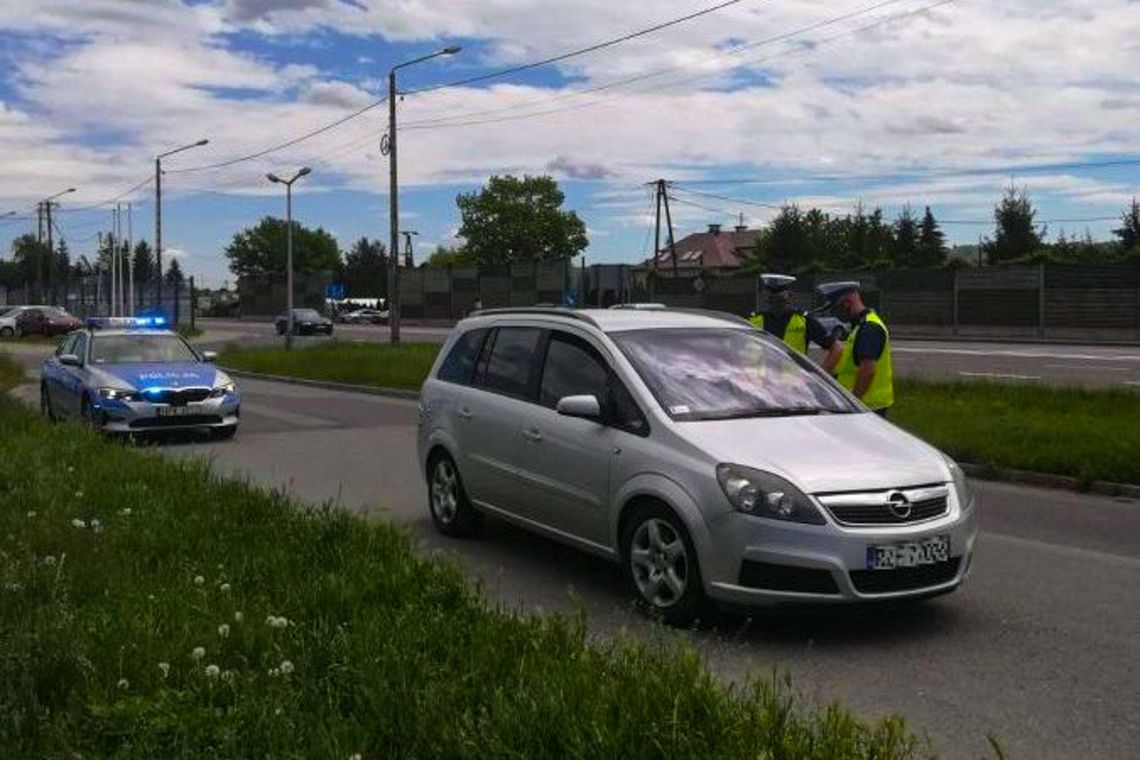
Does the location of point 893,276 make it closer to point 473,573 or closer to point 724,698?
point 473,573

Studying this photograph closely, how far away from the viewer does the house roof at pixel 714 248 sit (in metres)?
124

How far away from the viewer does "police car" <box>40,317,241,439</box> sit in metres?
13.9

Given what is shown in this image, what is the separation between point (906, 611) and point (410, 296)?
224 ft

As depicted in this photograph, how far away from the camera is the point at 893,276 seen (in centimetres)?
4691

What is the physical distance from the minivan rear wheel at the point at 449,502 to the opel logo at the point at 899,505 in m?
3.26

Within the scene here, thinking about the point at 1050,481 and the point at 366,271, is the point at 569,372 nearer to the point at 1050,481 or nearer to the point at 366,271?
the point at 1050,481

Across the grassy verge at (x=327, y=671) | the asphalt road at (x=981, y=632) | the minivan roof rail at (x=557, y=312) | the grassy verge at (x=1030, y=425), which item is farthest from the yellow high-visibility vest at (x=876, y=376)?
the grassy verge at (x=327, y=671)

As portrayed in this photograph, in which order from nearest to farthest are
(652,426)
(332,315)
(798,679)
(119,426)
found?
(798,679) < (652,426) < (119,426) < (332,315)

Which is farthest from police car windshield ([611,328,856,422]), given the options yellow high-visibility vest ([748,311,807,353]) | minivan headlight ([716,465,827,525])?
yellow high-visibility vest ([748,311,807,353])

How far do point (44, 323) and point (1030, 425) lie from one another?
51.7m

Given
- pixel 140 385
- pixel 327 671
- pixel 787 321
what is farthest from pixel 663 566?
pixel 140 385

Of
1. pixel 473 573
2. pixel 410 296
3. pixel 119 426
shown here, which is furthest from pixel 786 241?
pixel 473 573

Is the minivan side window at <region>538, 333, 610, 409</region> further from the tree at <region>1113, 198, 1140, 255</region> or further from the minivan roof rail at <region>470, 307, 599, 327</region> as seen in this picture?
the tree at <region>1113, 198, 1140, 255</region>

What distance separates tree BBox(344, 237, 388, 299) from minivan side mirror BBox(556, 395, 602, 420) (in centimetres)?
12283
